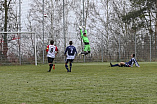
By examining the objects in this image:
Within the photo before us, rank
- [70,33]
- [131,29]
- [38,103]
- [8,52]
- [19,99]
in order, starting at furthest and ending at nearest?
1. [131,29]
2. [70,33]
3. [8,52]
4. [19,99]
5. [38,103]

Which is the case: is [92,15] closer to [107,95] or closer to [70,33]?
[70,33]

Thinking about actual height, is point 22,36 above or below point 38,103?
above

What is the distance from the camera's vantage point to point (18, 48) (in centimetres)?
2408

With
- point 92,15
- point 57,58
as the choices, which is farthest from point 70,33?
point 92,15

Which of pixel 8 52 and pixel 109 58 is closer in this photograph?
pixel 8 52

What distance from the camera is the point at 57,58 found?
27.2 meters

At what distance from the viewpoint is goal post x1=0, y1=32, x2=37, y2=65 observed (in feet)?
77.6

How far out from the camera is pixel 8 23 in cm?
2491

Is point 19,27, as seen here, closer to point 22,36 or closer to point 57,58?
point 22,36

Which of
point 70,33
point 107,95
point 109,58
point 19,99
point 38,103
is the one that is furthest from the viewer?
point 109,58

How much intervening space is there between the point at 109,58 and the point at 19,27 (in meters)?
9.16

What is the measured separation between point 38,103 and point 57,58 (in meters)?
21.5

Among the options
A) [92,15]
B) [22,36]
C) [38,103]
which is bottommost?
[38,103]

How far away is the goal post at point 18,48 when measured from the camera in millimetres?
23641
